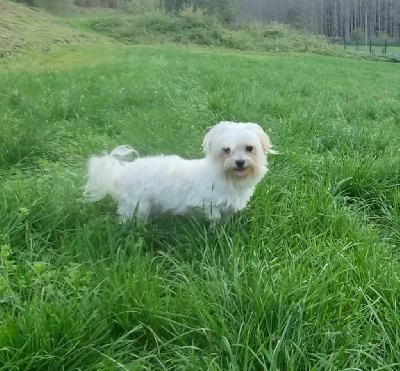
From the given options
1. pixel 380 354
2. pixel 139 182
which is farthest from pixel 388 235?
pixel 139 182

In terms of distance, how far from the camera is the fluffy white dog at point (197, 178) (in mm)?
3482

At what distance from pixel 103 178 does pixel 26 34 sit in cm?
1813

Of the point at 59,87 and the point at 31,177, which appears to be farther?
the point at 59,87

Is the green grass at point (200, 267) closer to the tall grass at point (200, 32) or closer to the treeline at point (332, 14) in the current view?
the tall grass at point (200, 32)

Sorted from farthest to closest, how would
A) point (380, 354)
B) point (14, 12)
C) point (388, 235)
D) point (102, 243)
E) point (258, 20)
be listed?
point (258, 20), point (14, 12), point (388, 235), point (102, 243), point (380, 354)

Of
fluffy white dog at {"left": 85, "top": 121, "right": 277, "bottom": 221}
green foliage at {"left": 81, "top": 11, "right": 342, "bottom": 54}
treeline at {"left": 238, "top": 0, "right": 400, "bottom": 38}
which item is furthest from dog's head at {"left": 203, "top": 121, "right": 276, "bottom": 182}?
treeline at {"left": 238, "top": 0, "right": 400, "bottom": 38}

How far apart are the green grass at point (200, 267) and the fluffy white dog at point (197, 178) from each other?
144mm

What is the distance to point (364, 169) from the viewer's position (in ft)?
14.3

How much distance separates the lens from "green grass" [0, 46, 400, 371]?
2070 millimetres

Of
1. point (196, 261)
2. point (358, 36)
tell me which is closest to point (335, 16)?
point (358, 36)

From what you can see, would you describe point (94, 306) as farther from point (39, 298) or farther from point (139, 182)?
point (139, 182)

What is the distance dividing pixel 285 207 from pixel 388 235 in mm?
727

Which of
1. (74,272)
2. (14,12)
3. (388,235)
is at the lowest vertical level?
(388,235)

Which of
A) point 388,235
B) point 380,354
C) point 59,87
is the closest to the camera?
point 380,354
